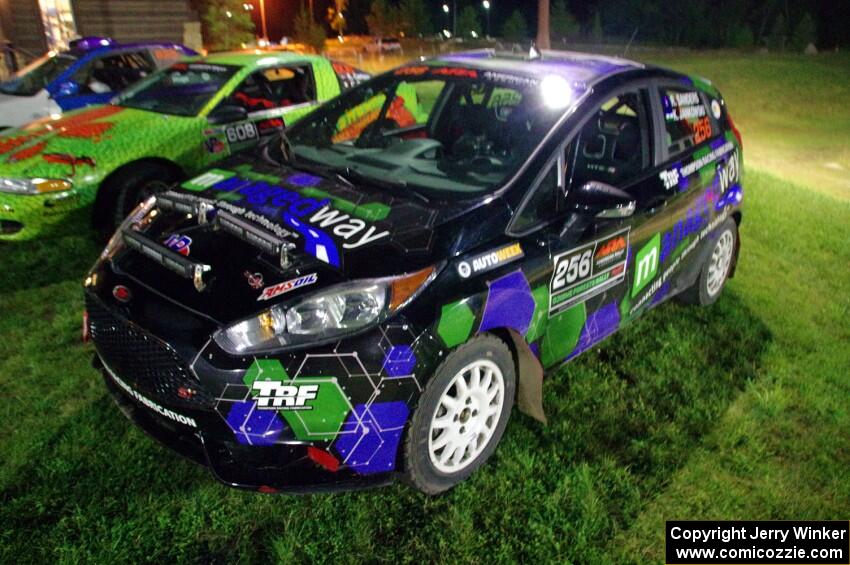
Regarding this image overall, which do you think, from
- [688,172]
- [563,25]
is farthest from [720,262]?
[563,25]

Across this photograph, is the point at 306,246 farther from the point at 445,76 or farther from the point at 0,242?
the point at 0,242

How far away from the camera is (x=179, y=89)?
5.70m

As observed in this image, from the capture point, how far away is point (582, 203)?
9.40ft

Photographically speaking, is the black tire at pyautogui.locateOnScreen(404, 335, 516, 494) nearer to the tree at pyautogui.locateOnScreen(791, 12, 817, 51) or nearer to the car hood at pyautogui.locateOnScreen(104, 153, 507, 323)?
the car hood at pyautogui.locateOnScreen(104, 153, 507, 323)

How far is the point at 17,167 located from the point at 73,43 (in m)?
5.04

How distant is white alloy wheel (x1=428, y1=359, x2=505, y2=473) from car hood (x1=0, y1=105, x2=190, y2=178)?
3.67m

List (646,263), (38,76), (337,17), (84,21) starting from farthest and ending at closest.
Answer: (337,17)
(84,21)
(38,76)
(646,263)

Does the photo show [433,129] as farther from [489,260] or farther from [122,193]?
[122,193]

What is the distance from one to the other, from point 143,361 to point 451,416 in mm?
1223

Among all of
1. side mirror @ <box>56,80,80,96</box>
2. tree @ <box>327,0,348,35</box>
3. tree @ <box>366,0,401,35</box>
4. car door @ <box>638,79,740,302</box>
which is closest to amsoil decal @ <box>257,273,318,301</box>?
car door @ <box>638,79,740,302</box>

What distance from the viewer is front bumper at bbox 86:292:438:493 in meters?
2.25

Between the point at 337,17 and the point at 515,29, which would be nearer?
the point at 337,17

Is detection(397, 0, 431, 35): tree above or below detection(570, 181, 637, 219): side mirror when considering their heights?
above

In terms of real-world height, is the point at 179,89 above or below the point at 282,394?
above
